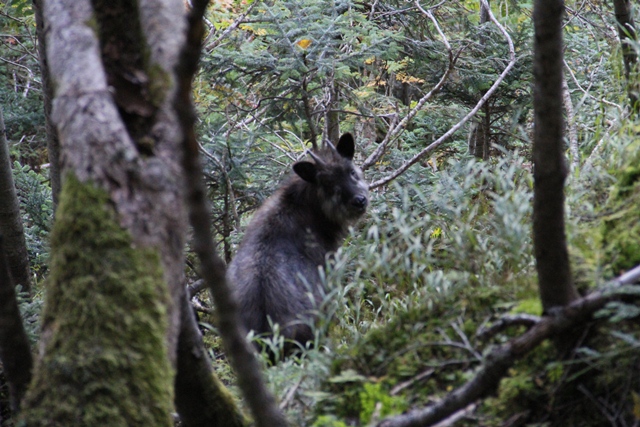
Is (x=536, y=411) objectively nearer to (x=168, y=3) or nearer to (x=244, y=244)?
(x=168, y=3)

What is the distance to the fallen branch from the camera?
7.62ft

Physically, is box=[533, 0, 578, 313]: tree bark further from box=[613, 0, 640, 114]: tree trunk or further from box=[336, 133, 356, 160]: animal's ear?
box=[336, 133, 356, 160]: animal's ear

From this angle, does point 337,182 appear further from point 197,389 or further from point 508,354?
point 508,354

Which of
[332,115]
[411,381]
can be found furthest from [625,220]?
[332,115]

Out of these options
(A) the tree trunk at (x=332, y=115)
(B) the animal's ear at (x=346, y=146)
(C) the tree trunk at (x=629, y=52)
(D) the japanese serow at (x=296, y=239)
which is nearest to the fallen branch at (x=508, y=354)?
(C) the tree trunk at (x=629, y=52)

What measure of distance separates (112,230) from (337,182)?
441 cm

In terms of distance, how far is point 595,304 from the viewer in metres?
2.36

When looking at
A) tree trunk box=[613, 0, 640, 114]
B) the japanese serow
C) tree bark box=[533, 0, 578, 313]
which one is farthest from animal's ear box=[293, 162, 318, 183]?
tree bark box=[533, 0, 578, 313]

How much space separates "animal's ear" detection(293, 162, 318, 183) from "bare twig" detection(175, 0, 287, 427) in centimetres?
478

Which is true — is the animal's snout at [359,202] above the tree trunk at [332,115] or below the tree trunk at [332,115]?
below

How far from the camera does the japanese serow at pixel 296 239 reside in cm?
537

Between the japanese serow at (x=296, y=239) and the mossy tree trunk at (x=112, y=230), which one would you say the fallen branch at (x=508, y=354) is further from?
the japanese serow at (x=296, y=239)

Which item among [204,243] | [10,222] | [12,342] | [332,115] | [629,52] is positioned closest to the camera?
[204,243]

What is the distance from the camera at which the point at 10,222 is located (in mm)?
5551
